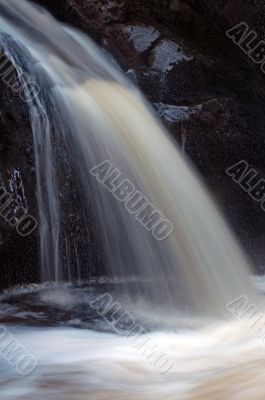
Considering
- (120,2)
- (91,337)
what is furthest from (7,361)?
(120,2)

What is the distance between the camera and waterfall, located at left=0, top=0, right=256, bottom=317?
4613 mm

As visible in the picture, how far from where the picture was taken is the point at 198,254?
4891 millimetres

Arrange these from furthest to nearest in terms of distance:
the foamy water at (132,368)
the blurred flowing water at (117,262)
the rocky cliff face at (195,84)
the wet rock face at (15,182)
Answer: the rocky cliff face at (195,84) < the wet rock face at (15,182) < the blurred flowing water at (117,262) < the foamy water at (132,368)

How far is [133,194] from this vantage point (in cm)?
496

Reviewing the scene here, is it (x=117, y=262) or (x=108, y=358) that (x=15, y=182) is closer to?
(x=117, y=262)

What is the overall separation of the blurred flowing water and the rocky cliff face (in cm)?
23

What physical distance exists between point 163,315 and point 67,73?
245 centimetres

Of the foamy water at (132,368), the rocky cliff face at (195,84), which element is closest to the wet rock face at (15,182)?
the foamy water at (132,368)

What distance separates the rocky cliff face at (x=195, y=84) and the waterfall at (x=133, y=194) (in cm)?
34

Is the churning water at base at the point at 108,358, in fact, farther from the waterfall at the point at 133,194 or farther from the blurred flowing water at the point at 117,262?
the waterfall at the point at 133,194

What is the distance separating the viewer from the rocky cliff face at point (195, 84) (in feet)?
19.0

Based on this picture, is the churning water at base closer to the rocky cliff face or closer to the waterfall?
the waterfall

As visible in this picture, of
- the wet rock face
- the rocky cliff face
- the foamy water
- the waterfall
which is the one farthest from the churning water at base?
the rocky cliff face

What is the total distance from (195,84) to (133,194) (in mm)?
1647
